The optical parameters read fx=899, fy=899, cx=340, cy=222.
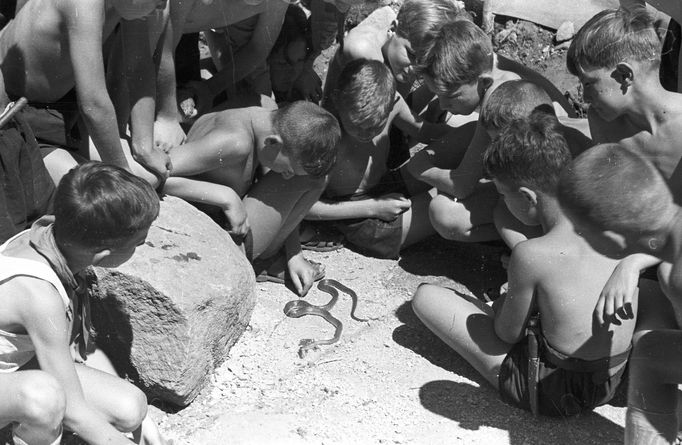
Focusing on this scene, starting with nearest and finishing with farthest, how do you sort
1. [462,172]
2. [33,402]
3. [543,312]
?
[33,402] < [543,312] < [462,172]

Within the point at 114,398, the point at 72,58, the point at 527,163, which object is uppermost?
the point at 72,58

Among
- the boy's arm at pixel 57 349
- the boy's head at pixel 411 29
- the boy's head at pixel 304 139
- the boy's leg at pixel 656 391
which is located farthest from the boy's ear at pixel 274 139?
the boy's leg at pixel 656 391

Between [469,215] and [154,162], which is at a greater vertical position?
[154,162]

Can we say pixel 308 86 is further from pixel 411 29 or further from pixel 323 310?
pixel 323 310

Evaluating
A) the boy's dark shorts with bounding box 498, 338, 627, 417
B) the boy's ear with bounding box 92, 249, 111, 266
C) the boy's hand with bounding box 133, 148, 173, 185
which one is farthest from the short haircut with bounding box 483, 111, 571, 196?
the boy's ear with bounding box 92, 249, 111, 266

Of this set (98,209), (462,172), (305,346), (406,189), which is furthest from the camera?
(406,189)

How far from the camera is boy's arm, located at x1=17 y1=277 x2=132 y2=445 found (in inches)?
114

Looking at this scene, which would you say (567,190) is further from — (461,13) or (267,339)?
(461,13)

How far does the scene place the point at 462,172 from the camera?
173 inches

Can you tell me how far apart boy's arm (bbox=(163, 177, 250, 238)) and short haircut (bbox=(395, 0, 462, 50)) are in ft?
4.53

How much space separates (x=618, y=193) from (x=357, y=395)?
1.29 m

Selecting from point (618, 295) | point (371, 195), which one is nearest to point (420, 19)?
point (371, 195)

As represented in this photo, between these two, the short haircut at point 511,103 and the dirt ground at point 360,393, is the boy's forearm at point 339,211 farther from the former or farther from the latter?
the short haircut at point 511,103

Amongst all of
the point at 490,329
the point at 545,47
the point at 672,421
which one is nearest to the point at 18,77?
the point at 490,329
